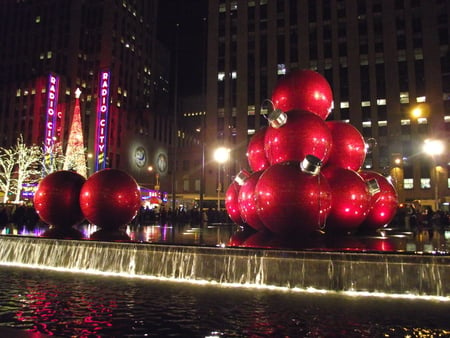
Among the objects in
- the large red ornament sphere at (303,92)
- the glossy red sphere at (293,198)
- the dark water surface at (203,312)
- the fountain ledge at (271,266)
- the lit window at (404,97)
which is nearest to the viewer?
the dark water surface at (203,312)

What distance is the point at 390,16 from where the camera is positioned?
5816 cm

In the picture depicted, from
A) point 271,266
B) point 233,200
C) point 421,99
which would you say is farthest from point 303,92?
point 421,99

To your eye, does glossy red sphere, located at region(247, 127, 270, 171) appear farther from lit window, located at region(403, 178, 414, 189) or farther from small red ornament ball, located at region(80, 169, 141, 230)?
lit window, located at region(403, 178, 414, 189)

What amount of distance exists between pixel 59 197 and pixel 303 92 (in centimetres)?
798

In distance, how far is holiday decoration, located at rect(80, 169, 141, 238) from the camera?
11609 mm

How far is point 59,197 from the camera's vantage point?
1234 cm

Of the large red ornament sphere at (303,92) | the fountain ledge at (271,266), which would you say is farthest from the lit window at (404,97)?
the fountain ledge at (271,266)

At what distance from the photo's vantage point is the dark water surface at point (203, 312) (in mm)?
4969

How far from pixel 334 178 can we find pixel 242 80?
55596mm

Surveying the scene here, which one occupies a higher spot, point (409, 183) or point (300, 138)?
point (409, 183)

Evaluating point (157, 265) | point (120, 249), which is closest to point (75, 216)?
point (120, 249)

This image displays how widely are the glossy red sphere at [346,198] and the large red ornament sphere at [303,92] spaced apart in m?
1.88

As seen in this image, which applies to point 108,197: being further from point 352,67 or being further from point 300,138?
point 352,67

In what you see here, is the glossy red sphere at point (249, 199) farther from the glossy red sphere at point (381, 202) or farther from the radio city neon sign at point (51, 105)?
the radio city neon sign at point (51, 105)
